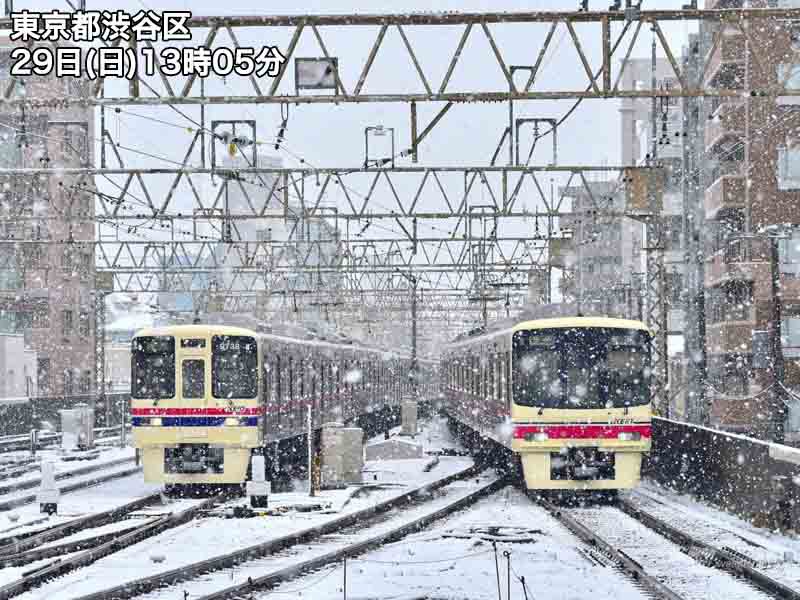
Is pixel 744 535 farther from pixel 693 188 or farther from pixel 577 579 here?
pixel 693 188

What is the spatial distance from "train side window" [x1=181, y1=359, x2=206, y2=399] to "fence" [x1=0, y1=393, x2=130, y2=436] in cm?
1587

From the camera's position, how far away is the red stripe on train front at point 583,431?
19.2 metres

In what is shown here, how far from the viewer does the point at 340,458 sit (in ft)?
69.5

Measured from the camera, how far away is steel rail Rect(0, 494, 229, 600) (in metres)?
11.4

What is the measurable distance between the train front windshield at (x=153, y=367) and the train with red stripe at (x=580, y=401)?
5.09 m

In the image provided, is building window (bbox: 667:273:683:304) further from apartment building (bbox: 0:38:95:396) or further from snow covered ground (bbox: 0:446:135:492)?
snow covered ground (bbox: 0:446:135:492)

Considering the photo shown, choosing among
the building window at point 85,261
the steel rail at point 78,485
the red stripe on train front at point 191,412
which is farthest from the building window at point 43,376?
the red stripe on train front at point 191,412

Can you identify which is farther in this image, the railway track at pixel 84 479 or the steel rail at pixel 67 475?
the steel rail at pixel 67 475

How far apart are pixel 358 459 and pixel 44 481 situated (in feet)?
17.2

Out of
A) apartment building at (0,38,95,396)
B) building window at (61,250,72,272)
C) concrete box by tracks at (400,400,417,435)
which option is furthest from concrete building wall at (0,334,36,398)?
concrete box by tracks at (400,400,417,435)

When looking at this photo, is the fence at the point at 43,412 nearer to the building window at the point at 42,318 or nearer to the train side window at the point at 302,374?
the train side window at the point at 302,374

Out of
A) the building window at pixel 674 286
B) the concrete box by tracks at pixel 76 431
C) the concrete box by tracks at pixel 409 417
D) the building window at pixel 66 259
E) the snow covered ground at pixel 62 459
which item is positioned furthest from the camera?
the building window at pixel 66 259

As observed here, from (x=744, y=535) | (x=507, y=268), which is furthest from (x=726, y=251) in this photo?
(x=744, y=535)

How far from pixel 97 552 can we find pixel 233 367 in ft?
24.0
